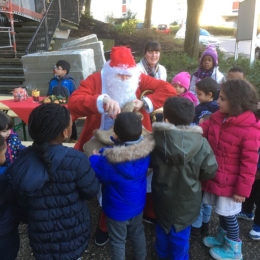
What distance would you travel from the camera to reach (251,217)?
8.70 feet

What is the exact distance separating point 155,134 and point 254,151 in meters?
0.74

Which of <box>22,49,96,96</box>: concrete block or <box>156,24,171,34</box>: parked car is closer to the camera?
<box>22,49,96,96</box>: concrete block

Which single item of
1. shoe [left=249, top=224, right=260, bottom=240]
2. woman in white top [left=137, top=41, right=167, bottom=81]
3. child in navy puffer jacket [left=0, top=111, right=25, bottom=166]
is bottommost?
shoe [left=249, top=224, right=260, bottom=240]

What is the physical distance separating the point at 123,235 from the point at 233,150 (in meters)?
1.06

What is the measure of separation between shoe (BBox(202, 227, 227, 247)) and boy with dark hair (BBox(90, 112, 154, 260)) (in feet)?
2.23

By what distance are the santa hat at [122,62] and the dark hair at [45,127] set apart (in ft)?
3.14

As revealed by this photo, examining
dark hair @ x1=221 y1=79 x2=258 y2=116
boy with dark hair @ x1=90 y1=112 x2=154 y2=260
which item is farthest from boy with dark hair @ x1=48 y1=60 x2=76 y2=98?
dark hair @ x1=221 y1=79 x2=258 y2=116

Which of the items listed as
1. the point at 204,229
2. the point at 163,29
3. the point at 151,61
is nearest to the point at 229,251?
the point at 204,229

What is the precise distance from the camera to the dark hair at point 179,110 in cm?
177

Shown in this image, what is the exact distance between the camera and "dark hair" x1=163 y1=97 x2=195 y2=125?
177 centimetres

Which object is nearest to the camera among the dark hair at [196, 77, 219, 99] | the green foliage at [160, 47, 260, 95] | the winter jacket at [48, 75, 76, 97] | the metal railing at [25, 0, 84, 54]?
the dark hair at [196, 77, 219, 99]

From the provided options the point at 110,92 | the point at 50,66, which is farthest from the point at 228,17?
the point at 110,92

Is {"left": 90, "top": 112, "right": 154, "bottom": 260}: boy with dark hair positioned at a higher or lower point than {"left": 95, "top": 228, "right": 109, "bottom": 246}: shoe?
higher

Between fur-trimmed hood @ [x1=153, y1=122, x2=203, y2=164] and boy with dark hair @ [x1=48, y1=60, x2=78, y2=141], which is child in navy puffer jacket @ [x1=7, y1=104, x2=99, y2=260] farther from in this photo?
boy with dark hair @ [x1=48, y1=60, x2=78, y2=141]
